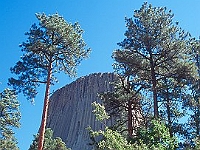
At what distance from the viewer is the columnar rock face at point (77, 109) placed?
38062mm

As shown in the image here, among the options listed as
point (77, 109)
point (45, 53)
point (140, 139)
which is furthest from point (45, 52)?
point (77, 109)

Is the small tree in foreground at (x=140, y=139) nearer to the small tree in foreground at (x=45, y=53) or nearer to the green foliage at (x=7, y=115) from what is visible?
the small tree in foreground at (x=45, y=53)

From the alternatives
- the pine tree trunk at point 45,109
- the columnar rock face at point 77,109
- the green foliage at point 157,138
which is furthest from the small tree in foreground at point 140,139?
the columnar rock face at point 77,109

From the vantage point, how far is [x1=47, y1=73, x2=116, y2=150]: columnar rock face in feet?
125

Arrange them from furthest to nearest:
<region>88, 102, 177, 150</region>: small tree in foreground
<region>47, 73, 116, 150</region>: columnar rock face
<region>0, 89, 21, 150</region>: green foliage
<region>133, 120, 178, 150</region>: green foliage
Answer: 1. <region>47, 73, 116, 150</region>: columnar rock face
2. <region>0, 89, 21, 150</region>: green foliage
3. <region>133, 120, 178, 150</region>: green foliage
4. <region>88, 102, 177, 150</region>: small tree in foreground

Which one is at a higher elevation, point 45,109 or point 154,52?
point 154,52

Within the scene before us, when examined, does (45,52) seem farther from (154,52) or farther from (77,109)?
(77,109)

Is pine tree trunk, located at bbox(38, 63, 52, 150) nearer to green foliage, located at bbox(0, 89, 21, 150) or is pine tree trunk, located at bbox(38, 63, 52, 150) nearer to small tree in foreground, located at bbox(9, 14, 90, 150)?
small tree in foreground, located at bbox(9, 14, 90, 150)

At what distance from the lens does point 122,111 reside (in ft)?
62.4

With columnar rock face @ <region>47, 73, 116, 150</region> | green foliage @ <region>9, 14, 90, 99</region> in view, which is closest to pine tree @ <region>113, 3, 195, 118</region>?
green foliage @ <region>9, 14, 90, 99</region>

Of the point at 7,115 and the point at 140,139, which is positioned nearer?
the point at 140,139

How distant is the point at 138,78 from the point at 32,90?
5523mm

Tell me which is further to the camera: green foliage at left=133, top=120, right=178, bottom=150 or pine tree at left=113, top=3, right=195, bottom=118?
pine tree at left=113, top=3, right=195, bottom=118

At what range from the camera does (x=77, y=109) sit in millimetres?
41062
